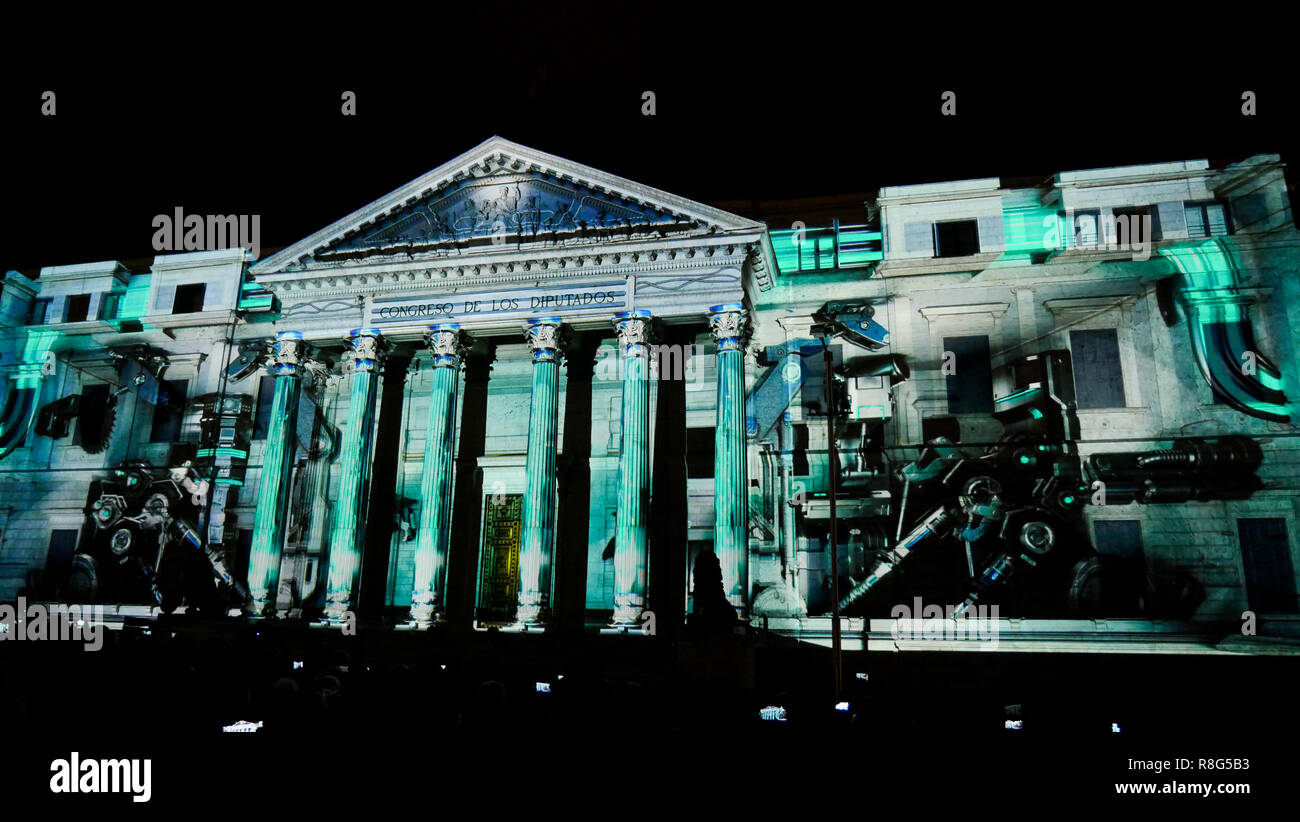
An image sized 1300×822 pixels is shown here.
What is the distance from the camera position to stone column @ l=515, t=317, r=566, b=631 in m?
20.5

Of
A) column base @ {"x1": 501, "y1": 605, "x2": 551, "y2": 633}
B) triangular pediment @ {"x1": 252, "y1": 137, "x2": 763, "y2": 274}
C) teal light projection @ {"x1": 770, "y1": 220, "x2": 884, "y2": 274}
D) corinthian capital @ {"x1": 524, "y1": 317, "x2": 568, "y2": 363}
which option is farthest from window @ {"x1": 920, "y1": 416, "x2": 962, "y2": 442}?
Result: column base @ {"x1": 501, "y1": 605, "x2": 551, "y2": 633}

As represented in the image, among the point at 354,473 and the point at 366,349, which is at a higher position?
the point at 366,349

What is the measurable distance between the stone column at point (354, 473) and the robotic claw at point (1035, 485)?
1476 centimetres

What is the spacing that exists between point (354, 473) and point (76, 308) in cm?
1877

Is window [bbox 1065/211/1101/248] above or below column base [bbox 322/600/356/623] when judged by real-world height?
above

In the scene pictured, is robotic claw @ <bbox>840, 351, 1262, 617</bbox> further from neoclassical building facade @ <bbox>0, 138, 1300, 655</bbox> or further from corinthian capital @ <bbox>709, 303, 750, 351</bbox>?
corinthian capital @ <bbox>709, 303, 750, 351</bbox>

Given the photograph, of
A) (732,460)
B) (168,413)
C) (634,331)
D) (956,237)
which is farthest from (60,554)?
(956,237)

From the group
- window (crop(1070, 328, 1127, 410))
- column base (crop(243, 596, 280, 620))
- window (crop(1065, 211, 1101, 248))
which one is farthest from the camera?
window (crop(1065, 211, 1101, 248))

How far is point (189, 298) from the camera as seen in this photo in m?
30.2

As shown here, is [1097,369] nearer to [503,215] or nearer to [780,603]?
[780,603]

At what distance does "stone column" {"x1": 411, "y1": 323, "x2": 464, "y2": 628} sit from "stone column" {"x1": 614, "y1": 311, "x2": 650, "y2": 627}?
5.23m

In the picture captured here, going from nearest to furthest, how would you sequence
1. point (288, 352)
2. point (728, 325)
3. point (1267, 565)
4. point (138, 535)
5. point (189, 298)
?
point (1267, 565), point (728, 325), point (288, 352), point (138, 535), point (189, 298)
